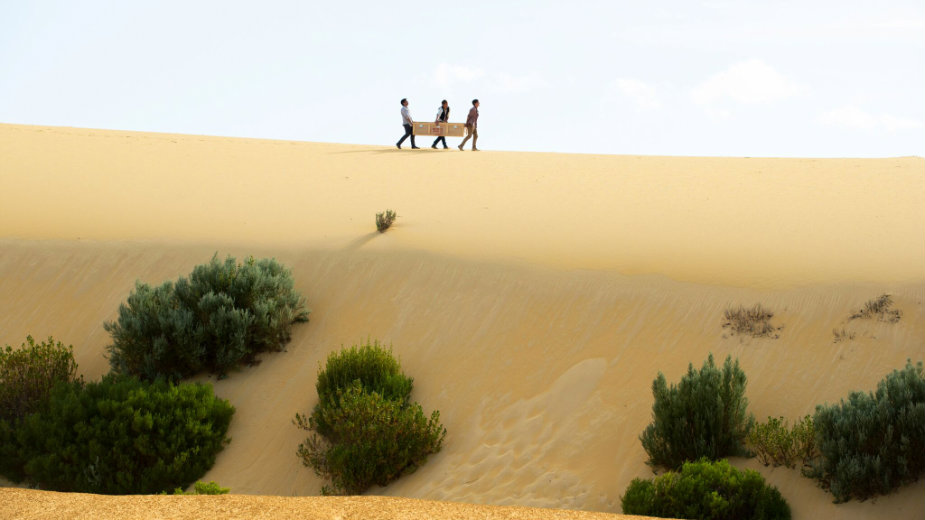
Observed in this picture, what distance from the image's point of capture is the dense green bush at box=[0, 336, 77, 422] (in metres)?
11.2

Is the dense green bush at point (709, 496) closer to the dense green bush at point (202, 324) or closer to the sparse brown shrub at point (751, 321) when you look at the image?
the sparse brown shrub at point (751, 321)

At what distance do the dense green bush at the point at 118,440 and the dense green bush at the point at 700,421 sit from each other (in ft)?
17.3

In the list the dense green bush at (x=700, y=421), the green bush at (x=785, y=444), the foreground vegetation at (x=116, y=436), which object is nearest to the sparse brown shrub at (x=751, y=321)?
the dense green bush at (x=700, y=421)

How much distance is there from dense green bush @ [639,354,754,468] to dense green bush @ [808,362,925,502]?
0.85 metres

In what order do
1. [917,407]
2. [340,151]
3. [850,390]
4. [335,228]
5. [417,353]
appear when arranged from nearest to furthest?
1. [917,407]
2. [850,390]
3. [417,353]
4. [335,228]
5. [340,151]

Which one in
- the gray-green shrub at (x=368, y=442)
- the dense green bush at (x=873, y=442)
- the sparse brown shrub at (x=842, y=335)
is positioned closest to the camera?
the dense green bush at (x=873, y=442)

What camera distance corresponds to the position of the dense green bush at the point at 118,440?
1012 centimetres

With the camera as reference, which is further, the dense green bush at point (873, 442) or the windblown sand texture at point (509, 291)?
the windblown sand texture at point (509, 291)

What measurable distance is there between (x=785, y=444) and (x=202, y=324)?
7.41 m

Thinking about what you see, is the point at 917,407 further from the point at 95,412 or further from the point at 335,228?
the point at 335,228

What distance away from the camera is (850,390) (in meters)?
9.70

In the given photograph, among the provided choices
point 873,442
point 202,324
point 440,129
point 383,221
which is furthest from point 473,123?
point 873,442

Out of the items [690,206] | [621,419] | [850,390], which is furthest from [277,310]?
[690,206]

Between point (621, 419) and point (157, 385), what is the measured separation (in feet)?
18.8
